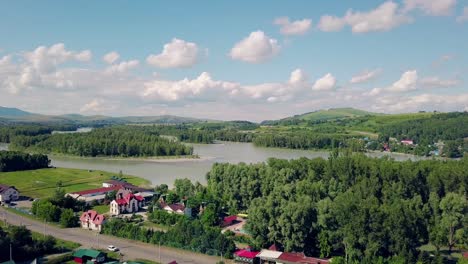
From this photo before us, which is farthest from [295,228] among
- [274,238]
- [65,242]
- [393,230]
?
[65,242]

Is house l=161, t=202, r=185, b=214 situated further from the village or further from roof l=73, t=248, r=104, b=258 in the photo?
roof l=73, t=248, r=104, b=258

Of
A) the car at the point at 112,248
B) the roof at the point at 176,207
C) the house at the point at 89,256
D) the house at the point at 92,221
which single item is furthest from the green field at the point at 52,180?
the house at the point at 89,256

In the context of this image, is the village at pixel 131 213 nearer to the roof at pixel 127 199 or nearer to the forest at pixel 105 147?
the roof at pixel 127 199

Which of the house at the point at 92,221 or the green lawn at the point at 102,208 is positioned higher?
the house at the point at 92,221

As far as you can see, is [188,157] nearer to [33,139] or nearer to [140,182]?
[140,182]

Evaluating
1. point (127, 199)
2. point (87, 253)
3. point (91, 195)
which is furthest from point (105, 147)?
point (87, 253)

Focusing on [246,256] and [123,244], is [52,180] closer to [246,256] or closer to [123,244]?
[123,244]
